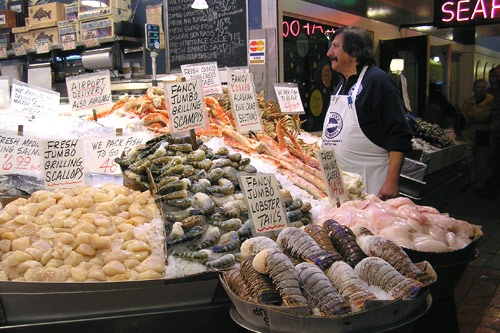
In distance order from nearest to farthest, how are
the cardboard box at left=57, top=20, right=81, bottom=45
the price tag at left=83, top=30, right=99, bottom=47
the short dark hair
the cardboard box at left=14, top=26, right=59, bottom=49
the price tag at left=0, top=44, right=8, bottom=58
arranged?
the short dark hair, the price tag at left=83, top=30, right=99, bottom=47, the cardboard box at left=57, top=20, right=81, bottom=45, the cardboard box at left=14, top=26, right=59, bottom=49, the price tag at left=0, top=44, right=8, bottom=58

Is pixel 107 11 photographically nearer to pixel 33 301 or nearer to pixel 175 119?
pixel 175 119

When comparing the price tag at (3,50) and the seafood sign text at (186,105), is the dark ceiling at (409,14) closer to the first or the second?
the seafood sign text at (186,105)

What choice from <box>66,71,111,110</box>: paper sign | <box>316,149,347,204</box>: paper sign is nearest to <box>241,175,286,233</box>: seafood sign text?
<box>316,149,347,204</box>: paper sign

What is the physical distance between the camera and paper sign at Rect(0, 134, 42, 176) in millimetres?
2570

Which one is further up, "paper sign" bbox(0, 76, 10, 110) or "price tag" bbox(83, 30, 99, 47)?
"price tag" bbox(83, 30, 99, 47)

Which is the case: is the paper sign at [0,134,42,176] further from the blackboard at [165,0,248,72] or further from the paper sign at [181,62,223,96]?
the blackboard at [165,0,248,72]

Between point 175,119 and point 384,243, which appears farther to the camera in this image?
point 175,119

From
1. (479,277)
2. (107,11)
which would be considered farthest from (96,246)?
(107,11)

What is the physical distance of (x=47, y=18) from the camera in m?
7.79

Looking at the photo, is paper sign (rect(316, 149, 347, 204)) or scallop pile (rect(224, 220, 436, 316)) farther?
paper sign (rect(316, 149, 347, 204))

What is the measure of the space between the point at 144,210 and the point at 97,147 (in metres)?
0.86

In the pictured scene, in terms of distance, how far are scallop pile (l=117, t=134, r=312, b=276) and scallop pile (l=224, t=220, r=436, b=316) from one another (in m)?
0.32

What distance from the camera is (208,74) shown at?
12.9 ft

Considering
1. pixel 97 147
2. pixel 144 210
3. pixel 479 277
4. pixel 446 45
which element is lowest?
pixel 479 277
